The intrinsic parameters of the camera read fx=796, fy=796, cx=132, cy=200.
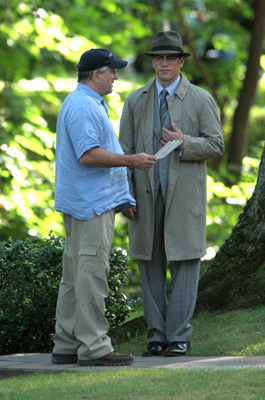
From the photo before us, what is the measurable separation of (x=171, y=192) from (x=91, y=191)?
685mm

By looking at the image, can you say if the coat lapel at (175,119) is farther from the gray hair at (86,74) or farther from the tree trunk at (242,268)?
the tree trunk at (242,268)

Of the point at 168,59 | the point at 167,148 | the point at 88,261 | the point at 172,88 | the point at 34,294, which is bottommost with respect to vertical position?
the point at 34,294

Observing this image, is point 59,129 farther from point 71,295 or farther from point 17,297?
point 17,297

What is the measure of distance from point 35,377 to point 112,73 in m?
1.98

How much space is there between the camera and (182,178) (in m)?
5.49

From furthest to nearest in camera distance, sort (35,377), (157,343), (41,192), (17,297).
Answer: (41,192)
(17,297)
(157,343)
(35,377)

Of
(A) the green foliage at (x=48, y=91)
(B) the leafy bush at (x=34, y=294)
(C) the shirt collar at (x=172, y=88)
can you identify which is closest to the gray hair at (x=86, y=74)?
(C) the shirt collar at (x=172, y=88)

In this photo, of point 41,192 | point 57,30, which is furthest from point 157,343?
point 57,30

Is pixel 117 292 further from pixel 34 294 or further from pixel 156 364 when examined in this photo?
pixel 156 364

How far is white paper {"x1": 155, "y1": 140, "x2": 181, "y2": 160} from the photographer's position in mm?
5132

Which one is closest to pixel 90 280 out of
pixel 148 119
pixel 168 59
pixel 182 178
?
pixel 182 178

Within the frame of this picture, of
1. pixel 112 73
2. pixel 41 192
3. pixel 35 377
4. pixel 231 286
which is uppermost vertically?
pixel 112 73

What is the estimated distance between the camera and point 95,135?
16.3 feet

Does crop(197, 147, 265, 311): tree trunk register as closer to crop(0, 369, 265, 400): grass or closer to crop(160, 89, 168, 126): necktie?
crop(160, 89, 168, 126): necktie
